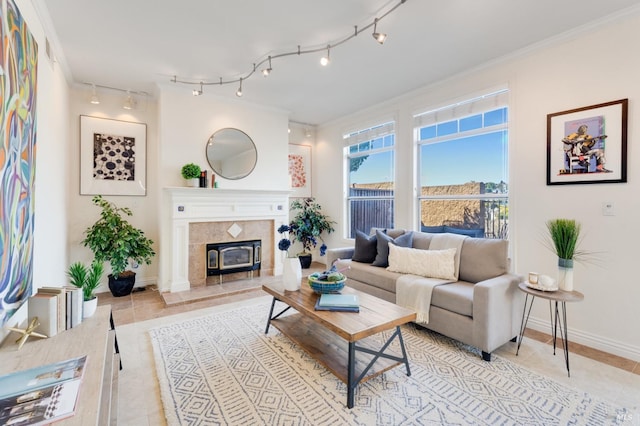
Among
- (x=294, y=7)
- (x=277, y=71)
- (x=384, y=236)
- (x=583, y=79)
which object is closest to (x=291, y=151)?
(x=277, y=71)

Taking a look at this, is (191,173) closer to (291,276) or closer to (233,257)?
(233,257)

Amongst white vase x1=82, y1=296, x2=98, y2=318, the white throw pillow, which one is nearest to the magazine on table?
white vase x1=82, y1=296, x2=98, y2=318

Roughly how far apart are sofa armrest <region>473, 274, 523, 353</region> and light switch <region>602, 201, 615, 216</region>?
975mm

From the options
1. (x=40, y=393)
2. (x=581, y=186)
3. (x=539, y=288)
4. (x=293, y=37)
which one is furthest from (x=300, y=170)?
(x=40, y=393)

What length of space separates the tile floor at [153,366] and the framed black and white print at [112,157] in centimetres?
156

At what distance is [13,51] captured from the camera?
158 centimetres

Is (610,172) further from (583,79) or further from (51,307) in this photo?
(51,307)

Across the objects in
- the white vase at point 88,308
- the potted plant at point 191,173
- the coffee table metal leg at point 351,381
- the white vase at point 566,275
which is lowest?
the coffee table metal leg at point 351,381

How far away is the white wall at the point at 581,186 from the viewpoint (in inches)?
95.2

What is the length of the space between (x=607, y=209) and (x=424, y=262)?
160cm

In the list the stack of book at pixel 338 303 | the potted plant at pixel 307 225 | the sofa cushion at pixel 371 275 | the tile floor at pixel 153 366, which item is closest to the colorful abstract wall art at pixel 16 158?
the tile floor at pixel 153 366

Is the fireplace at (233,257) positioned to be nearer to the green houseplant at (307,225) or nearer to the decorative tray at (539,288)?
the green houseplant at (307,225)

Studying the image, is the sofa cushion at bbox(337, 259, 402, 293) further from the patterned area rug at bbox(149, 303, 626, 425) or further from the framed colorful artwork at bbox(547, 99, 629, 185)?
the framed colorful artwork at bbox(547, 99, 629, 185)

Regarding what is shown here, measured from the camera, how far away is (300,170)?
5848 millimetres
